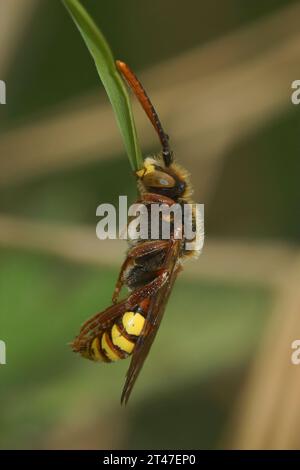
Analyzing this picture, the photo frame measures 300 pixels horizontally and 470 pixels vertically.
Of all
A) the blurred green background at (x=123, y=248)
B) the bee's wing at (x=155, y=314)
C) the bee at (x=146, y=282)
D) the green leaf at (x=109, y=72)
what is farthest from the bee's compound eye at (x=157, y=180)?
the blurred green background at (x=123, y=248)

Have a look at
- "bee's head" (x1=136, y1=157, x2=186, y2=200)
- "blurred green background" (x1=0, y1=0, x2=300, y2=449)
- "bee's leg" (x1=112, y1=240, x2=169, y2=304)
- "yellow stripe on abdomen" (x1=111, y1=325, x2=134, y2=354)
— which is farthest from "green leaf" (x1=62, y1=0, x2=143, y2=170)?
"blurred green background" (x1=0, y1=0, x2=300, y2=449)

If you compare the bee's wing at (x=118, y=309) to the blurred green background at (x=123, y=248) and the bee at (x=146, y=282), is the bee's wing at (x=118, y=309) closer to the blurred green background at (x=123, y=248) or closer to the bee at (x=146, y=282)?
the bee at (x=146, y=282)

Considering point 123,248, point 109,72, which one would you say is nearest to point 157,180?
point 109,72

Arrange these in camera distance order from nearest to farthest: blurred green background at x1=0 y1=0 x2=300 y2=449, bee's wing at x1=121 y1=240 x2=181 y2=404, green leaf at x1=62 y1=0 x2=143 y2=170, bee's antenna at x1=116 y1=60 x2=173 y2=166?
green leaf at x1=62 y1=0 x2=143 y2=170
bee's antenna at x1=116 y1=60 x2=173 y2=166
bee's wing at x1=121 y1=240 x2=181 y2=404
blurred green background at x1=0 y1=0 x2=300 y2=449

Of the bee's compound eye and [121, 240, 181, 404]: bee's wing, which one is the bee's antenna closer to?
the bee's compound eye

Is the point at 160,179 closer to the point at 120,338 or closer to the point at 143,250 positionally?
the point at 143,250

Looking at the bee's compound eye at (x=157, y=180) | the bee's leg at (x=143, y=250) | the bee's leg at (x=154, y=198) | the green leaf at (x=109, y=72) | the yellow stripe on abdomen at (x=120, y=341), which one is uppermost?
the green leaf at (x=109, y=72)

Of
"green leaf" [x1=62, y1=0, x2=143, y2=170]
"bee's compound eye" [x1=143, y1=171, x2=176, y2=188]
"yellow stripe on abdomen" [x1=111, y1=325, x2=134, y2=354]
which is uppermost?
"green leaf" [x1=62, y1=0, x2=143, y2=170]
